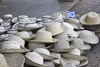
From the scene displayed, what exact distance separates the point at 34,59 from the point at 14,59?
27cm

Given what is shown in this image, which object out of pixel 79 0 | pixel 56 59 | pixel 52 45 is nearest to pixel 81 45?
pixel 52 45

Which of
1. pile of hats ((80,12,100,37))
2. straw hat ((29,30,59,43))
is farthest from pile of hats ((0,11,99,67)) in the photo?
pile of hats ((80,12,100,37))

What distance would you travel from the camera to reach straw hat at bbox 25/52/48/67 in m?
2.64

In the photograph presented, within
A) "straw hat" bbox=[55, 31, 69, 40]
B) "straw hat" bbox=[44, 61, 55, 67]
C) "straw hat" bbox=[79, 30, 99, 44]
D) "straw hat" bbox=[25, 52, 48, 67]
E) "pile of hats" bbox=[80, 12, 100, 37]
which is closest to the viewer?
"straw hat" bbox=[25, 52, 48, 67]

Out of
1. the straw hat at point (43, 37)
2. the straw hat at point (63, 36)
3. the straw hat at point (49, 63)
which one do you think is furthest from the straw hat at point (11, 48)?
the straw hat at point (63, 36)

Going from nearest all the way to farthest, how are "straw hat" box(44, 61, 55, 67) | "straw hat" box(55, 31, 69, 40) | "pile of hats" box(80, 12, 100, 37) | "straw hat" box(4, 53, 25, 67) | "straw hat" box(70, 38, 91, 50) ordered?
"straw hat" box(4, 53, 25, 67), "straw hat" box(44, 61, 55, 67), "straw hat" box(55, 31, 69, 40), "straw hat" box(70, 38, 91, 50), "pile of hats" box(80, 12, 100, 37)

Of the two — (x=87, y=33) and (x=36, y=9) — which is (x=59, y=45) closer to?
(x=87, y=33)

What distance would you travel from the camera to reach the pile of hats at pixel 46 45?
266cm

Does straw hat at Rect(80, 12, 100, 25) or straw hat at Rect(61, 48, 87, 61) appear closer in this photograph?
straw hat at Rect(61, 48, 87, 61)

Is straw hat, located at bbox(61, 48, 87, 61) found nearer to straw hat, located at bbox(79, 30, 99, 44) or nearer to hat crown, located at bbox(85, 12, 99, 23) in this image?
straw hat, located at bbox(79, 30, 99, 44)

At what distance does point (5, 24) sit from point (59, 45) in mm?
1591

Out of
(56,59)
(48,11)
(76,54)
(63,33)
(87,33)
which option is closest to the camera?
(56,59)

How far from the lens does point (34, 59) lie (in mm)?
2672

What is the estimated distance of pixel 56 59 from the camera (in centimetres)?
289
